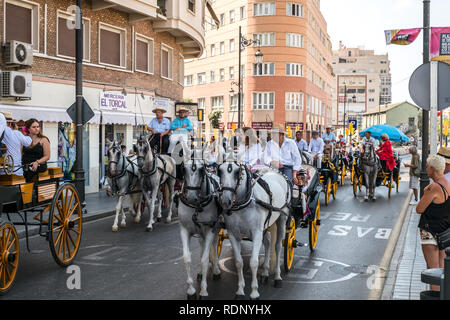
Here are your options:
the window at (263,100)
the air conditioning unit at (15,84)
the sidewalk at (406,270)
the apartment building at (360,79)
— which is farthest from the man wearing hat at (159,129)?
the apartment building at (360,79)

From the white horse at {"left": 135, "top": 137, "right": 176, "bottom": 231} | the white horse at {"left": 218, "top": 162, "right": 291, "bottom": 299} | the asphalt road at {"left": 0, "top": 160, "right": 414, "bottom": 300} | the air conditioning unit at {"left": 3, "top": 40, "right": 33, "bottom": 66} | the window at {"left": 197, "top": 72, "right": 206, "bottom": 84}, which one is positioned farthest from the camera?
the window at {"left": 197, "top": 72, "right": 206, "bottom": 84}

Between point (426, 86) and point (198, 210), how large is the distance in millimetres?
4203

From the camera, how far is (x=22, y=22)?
15539 millimetres

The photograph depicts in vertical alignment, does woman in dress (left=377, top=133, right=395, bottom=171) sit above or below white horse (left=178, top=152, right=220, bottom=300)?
above

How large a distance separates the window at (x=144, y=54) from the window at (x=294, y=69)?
34442 millimetres

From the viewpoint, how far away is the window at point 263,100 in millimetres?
54750

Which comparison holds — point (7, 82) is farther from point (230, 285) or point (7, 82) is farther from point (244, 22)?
point (244, 22)

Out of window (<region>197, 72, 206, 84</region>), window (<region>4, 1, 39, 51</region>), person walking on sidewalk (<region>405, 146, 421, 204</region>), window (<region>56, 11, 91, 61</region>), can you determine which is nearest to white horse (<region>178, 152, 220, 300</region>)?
person walking on sidewalk (<region>405, 146, 421, 204</region>)

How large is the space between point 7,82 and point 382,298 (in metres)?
12.1

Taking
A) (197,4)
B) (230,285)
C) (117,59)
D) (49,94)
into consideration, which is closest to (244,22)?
(197,4)

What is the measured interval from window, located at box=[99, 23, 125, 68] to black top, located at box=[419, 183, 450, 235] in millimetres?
16027

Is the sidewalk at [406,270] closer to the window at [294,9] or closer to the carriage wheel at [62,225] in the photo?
the carriage wheel at [62,225]

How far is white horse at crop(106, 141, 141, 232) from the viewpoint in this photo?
10.7 m

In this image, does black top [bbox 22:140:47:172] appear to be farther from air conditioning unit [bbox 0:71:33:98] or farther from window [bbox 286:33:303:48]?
window [bbox 286:33:303:48]
